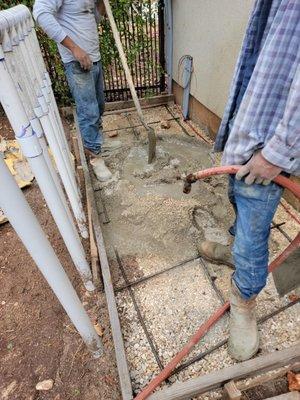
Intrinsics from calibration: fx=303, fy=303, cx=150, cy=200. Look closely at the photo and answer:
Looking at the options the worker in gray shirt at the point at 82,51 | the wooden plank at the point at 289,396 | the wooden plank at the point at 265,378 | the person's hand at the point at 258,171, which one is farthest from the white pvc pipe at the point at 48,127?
the wooden plank at the point at 289,396

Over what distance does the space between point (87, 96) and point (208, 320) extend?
2.80 meters

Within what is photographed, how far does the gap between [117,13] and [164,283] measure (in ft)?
14.4

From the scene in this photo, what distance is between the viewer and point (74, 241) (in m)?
2.25

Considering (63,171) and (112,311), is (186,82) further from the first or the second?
(112,311)

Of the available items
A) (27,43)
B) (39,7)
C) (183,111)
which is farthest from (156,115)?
(27,43)

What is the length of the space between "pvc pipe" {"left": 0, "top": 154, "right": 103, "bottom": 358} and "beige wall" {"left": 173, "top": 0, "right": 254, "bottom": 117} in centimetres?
318

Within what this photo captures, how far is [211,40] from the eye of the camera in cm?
411

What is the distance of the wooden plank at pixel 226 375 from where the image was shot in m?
1.81

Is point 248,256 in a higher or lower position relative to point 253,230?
lower

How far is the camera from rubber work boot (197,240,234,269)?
272 centimetres

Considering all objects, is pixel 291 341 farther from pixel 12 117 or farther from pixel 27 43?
pixel 27 43

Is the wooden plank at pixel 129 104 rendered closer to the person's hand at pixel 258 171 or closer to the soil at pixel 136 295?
the soil at pixel 136 295

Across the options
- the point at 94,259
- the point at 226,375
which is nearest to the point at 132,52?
the point at 94,259

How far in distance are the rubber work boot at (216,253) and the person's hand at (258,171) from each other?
1324mm
